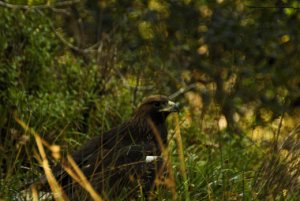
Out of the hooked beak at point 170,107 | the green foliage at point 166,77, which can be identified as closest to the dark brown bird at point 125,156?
the hooked beak at point 170,107

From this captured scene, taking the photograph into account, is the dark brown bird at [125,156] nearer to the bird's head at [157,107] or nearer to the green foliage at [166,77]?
the bird's head at [157,107]

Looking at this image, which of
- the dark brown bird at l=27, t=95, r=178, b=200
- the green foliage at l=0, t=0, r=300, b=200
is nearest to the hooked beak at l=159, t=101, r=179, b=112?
the dark brown bird at l=27, t=95, r=178, b=200

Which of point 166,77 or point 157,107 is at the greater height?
point 157,107

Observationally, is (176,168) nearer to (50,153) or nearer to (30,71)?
(50,153)

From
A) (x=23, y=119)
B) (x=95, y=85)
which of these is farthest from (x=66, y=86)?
(x=23, y=119)

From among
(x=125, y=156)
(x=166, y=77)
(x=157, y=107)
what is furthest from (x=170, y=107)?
(x=166, y=77)

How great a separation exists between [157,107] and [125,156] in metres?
1.29

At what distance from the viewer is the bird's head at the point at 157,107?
8.12m

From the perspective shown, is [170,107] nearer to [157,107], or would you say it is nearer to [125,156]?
[157,107]

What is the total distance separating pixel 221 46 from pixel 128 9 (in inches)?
54.5

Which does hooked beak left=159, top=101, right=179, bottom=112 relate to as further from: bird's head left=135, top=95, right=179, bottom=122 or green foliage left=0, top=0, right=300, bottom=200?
green foliage left=0, top=0, right=300, bottom=200

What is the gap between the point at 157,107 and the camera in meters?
8.18

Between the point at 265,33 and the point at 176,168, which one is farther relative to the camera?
the point at 265,33

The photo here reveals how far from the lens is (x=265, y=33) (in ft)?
36.9
